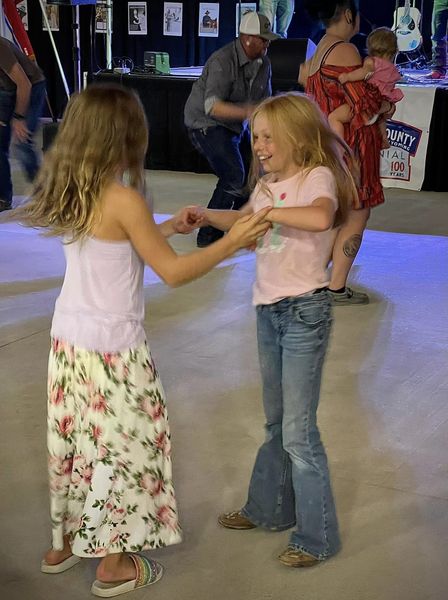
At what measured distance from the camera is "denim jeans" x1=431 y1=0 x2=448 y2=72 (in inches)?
410

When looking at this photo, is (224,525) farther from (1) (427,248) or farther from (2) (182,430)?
(1) (427,248)

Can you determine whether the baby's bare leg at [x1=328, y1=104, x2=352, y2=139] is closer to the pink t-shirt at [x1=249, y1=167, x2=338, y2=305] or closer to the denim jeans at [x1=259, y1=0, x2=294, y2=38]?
the pink t-shirt at [x1=249, y1=167, x2=338, y2=305]

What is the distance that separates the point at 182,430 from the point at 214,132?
3049 mm

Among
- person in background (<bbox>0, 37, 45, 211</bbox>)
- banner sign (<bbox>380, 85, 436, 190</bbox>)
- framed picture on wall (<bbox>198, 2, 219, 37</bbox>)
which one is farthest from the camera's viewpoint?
framed picture on wall (<bbox>198, 2, 219, 37</bbox>)

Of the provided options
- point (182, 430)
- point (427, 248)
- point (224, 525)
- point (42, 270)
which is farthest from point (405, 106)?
point (224, 525)

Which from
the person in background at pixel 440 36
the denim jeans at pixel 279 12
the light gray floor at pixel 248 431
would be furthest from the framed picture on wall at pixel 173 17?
the light gray floor at pixel 248 431

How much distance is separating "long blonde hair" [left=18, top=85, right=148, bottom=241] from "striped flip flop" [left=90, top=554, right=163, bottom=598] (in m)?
0.85

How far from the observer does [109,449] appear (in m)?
2.31

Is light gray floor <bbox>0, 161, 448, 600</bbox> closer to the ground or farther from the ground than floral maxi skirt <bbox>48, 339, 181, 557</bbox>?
closer to the ground

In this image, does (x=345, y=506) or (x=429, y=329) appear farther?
(x=429, y=329)

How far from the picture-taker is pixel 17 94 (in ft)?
22.3

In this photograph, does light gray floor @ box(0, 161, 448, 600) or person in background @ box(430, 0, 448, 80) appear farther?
person in background @ box(430, 0, 448, 80)

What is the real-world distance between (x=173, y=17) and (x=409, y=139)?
6.33 m

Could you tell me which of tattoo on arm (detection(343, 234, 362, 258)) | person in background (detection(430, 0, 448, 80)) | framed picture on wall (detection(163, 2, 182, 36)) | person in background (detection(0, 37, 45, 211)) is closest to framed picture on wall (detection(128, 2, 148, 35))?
framed picture on wall (detection(163, 2, 182, 36))
